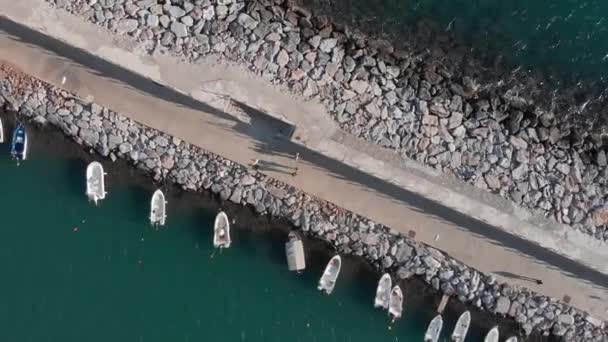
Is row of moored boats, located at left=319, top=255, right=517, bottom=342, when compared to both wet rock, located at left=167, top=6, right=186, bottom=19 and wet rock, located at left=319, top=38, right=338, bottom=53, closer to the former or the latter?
wet rock, located at left=319, top=38, right=338, bottom=53

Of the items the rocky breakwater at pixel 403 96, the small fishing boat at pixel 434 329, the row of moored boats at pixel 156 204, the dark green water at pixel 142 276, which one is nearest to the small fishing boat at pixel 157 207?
the row of moored boats at pixel 156 204

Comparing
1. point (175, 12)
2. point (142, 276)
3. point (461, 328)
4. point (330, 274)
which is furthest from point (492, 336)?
point (175, 12)

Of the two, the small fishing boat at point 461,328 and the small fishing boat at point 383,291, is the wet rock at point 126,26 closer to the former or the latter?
the small fishing boat at point 383,291

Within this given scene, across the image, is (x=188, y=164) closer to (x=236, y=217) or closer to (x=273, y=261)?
(x=236, y=217)

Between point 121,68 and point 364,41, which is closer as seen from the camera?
point 121,68

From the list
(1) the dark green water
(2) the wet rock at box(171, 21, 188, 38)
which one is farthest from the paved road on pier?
(1) the dark green water

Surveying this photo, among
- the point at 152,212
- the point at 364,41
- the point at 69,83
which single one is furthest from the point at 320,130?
the point at 69,83
